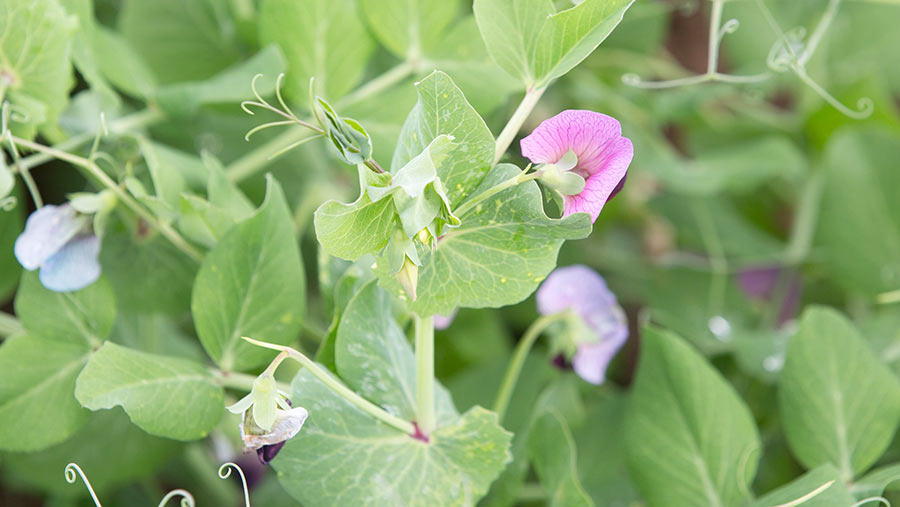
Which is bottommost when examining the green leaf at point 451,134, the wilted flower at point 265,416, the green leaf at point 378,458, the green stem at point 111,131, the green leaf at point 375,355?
the green leaf at point 378,458

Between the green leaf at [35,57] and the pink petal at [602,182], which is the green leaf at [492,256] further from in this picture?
the green leaf at [35,57]

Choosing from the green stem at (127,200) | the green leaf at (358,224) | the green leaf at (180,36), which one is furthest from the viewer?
the green leaf at (180,36)

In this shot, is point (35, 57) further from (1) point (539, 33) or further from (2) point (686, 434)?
(2) point (686, 434)

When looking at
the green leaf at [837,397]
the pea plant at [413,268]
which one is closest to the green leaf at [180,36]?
the pea plant at [413,268]

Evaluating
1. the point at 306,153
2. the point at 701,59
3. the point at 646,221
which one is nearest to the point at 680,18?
the point at 701,59

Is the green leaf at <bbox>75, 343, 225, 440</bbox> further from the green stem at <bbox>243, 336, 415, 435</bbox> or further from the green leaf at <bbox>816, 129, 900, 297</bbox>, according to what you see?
the green leaf at <bbox>816, 129, 900, 297</bbox>
